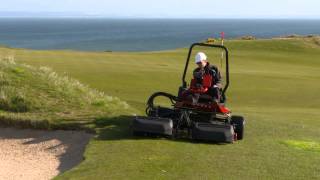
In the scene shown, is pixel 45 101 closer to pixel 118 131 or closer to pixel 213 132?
pixel 118 131

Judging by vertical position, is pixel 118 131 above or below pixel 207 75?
below

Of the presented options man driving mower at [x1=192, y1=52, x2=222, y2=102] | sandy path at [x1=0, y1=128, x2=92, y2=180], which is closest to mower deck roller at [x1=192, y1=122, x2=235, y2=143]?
man driving mower at [x1=192, y1=52, x2=222, y2=102]

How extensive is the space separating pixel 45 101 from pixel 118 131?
3.10 m

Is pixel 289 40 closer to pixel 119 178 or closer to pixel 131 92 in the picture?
pixel 131 92

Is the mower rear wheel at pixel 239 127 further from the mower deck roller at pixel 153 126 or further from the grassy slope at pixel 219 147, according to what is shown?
the mower deck roller at pixel 153 126

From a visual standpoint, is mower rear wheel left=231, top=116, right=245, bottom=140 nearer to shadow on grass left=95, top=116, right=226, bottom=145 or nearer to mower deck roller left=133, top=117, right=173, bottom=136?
→ shadow on grass left=95, top=116, right=226, bottom=145

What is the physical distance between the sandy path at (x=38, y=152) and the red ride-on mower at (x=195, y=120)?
1.47 metres

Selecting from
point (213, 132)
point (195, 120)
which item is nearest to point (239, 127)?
point (195, 120)

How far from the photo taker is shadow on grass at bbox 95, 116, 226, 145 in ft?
37.9

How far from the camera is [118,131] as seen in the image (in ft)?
40.2

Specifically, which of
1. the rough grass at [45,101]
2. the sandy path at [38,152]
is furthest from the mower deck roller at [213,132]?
the rough grass at [45,101]

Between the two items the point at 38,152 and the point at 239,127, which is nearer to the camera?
the point at 38,152

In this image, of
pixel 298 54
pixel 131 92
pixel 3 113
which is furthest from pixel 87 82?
pixel 298 54

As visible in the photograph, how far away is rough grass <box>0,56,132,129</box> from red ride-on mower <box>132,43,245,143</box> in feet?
6.47
